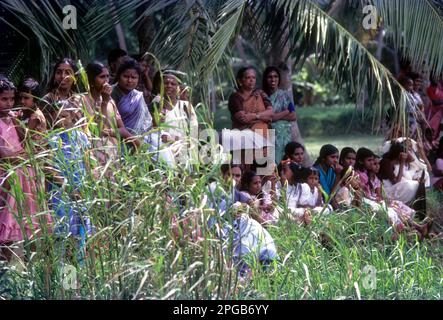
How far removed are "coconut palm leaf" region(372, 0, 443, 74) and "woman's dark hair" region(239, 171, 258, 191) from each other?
5.42 ft

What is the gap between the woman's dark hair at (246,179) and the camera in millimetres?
7895

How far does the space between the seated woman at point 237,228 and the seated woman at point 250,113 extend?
2368 millimetres

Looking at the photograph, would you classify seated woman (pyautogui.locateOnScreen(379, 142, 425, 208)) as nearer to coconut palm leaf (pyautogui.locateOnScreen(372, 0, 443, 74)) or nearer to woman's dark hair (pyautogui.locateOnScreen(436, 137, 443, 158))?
woman's dark hair (pyautogui.locateOnScreen(436, 137, 443, 158))

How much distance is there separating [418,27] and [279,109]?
1.71 metres

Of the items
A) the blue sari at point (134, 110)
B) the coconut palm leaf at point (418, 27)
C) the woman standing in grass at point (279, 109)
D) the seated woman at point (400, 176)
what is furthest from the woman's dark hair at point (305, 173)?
the blue sari at point (134, 110)

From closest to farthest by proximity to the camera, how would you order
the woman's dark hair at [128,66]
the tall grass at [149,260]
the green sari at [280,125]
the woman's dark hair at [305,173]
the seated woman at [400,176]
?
the tall grass at [149,260]
the woman's dark hair at [128,66]
the woman's dark hair at [305,173]
the seated woman at [400,176]
the green sari at [280,125]

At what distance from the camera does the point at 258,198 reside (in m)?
7.70

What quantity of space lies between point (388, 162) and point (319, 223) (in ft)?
11.1

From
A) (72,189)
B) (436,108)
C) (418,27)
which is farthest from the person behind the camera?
(436,108)

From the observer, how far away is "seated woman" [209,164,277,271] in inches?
219

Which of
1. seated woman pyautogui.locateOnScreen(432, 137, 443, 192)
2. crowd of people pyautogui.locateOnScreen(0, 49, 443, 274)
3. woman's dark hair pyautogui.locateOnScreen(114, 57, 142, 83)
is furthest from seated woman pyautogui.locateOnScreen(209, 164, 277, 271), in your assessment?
seated woman pyautogui.locateOnScreen(432, 137, 443, 192)

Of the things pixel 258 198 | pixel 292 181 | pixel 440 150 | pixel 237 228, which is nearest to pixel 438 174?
pixel 440 150

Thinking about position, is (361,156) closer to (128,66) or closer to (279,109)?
(279,109)

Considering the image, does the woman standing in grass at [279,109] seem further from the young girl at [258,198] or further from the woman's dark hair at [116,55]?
the young girl at [258,198]
